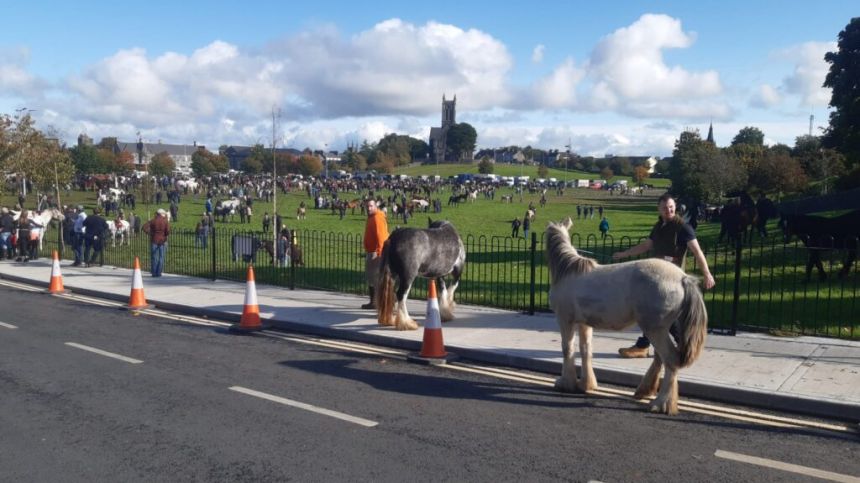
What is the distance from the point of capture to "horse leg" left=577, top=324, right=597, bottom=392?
745 centimetres

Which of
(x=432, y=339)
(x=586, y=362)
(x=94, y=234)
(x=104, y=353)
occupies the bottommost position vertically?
(x=104, y=353)

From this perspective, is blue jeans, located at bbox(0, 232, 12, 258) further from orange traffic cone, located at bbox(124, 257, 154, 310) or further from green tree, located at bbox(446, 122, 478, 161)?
green tree, located at bbox(446, 122, 478, 161)

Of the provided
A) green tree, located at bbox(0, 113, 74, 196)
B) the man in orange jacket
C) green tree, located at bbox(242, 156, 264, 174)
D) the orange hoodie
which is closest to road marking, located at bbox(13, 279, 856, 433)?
the man in orange jacket

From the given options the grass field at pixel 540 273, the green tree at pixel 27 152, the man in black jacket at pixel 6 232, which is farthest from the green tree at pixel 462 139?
the man in black jacket at pixel 6 232

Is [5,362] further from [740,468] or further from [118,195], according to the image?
[118,195]

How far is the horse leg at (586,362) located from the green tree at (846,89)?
89.1 feet

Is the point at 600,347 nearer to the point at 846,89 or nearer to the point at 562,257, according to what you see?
the point at 562,257

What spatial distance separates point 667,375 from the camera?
677cm

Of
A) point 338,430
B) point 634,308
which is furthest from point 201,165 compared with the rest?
point 634,308

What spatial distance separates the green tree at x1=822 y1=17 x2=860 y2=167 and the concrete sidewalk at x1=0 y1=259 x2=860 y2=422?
78.5 feet

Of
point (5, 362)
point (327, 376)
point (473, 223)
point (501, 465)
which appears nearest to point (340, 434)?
point (501, 465)

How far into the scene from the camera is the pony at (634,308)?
6.61 meters

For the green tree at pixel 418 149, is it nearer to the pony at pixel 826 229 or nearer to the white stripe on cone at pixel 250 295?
the pony at pixel 826 229

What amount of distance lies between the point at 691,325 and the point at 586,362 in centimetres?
132
